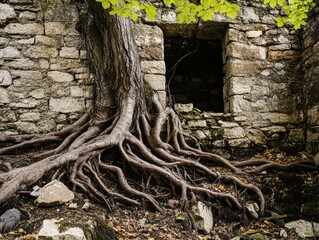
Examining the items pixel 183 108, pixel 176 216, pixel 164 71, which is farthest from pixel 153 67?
pixel 176 216

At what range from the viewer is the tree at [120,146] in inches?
108

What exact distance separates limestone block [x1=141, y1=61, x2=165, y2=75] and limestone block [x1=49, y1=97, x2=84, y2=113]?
3.32 ft

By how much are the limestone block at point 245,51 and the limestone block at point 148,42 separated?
1.08 m

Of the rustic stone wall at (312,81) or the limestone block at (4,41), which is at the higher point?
the limestone block at (4,41)

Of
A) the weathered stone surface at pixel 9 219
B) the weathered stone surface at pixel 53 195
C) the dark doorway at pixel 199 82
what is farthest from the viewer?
the dark doorway at pixel 199 82

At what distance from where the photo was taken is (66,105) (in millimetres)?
3863

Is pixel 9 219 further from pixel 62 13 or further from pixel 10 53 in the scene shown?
pixel 62 13

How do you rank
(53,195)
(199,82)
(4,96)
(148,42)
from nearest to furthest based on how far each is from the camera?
(53,195)
(4,96)
(148,42)
(199,82)

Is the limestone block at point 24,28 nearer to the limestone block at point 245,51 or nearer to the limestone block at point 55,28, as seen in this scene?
the limestone block at point 55,28

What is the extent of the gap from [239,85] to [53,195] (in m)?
2.97

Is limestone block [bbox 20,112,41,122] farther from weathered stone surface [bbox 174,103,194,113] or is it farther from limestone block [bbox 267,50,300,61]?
limestone block [bbox 267,50,300,61]

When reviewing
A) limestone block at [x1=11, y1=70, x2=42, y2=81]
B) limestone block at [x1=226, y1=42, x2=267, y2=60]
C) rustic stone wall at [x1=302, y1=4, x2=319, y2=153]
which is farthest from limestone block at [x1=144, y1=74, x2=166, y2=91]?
rustic stone wall at [x1=302, y1=4, x2=319, y2=153]

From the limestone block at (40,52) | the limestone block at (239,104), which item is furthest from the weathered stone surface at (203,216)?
the limestone block at (40,52)

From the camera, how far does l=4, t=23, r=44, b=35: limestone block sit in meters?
3.83
